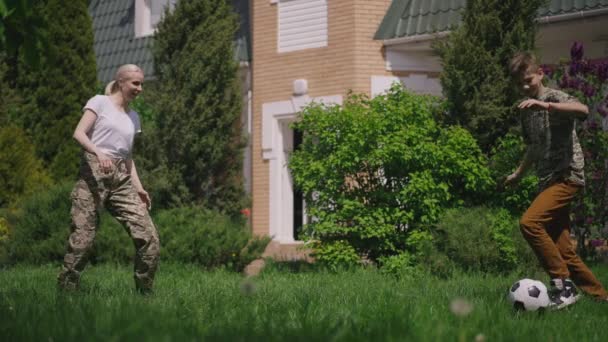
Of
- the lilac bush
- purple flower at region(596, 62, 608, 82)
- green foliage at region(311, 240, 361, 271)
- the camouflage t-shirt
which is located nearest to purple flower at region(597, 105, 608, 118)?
the lilac bush

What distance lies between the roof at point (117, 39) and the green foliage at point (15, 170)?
3898 millimetres

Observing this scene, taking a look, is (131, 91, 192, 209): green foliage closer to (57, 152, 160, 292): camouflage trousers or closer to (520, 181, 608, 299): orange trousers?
(57, 152, 160, 292): camouflage trousers

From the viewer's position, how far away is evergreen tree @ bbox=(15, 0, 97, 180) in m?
17.7

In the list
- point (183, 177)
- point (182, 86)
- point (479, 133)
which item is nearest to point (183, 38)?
point (182, 86)

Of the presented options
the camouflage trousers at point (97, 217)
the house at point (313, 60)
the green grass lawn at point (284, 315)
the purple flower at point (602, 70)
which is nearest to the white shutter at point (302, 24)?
the house at point (313, 60)

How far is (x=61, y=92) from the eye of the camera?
17781 mm

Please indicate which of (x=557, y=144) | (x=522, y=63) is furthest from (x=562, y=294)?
(x=522, y=63)

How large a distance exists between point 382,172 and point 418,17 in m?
4.60

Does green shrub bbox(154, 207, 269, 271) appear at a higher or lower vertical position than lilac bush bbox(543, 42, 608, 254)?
lower

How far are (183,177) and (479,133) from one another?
516 cm

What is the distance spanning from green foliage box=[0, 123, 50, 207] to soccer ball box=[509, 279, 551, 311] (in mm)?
10634

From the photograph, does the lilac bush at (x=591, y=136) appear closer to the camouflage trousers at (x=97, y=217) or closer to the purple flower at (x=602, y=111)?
the purple flower at (x=602, y=111)

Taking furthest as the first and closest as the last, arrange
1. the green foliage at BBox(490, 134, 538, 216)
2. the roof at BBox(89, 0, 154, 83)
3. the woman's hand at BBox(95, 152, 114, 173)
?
the roof at BBox(89, 0, 154, 83) → the green foliage at BBox(490, 134, 538, 216) → the woman's hand at BBox(95, 152, 114, 173)

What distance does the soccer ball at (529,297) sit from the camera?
6.89 meters
